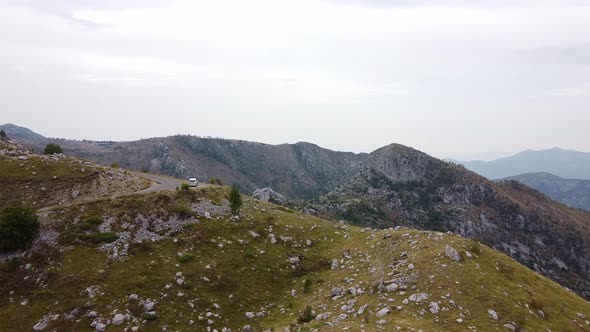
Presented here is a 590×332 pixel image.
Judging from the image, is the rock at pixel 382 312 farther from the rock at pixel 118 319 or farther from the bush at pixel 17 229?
the bush at pixel 17 229

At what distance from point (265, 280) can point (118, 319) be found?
44.3ft

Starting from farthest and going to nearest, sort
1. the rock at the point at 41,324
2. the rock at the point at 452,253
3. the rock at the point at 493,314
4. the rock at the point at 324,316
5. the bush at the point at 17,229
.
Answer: the bush at the point at 17,229 < the rock at the point at 452,253 < the rock at the point at 324,316 < the rock at the point at 41,324 < the rock at the point at 493,314

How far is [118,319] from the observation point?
29.7 m

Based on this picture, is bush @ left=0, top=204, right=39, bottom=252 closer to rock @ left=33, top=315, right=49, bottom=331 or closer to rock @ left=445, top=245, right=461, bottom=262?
rock @ left=33, top=315, right=49, bottom=331

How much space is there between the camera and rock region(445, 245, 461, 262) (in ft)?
116

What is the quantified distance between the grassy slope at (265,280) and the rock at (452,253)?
699mm

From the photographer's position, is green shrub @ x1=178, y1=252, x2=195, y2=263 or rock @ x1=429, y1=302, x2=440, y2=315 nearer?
rock @ x1=429, y1=302, x2=440, y2=315

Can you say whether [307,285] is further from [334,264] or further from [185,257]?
[185,257]

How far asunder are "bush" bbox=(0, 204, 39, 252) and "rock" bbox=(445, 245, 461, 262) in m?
40.3

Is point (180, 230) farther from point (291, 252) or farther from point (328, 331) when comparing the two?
point (328, 331)

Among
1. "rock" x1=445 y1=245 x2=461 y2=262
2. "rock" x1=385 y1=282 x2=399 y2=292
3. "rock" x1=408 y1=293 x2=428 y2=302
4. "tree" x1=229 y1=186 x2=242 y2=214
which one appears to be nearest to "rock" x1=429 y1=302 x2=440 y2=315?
"rock" x1=408 y1=293 x2=428 y2=302

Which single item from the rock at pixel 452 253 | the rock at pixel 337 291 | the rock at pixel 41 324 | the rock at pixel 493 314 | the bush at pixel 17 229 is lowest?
the rock at pixel 41 324

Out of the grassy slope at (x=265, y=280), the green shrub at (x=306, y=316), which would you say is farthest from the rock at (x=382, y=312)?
the green shrub at (x=306, y=316)

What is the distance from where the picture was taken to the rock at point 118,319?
29572mm
